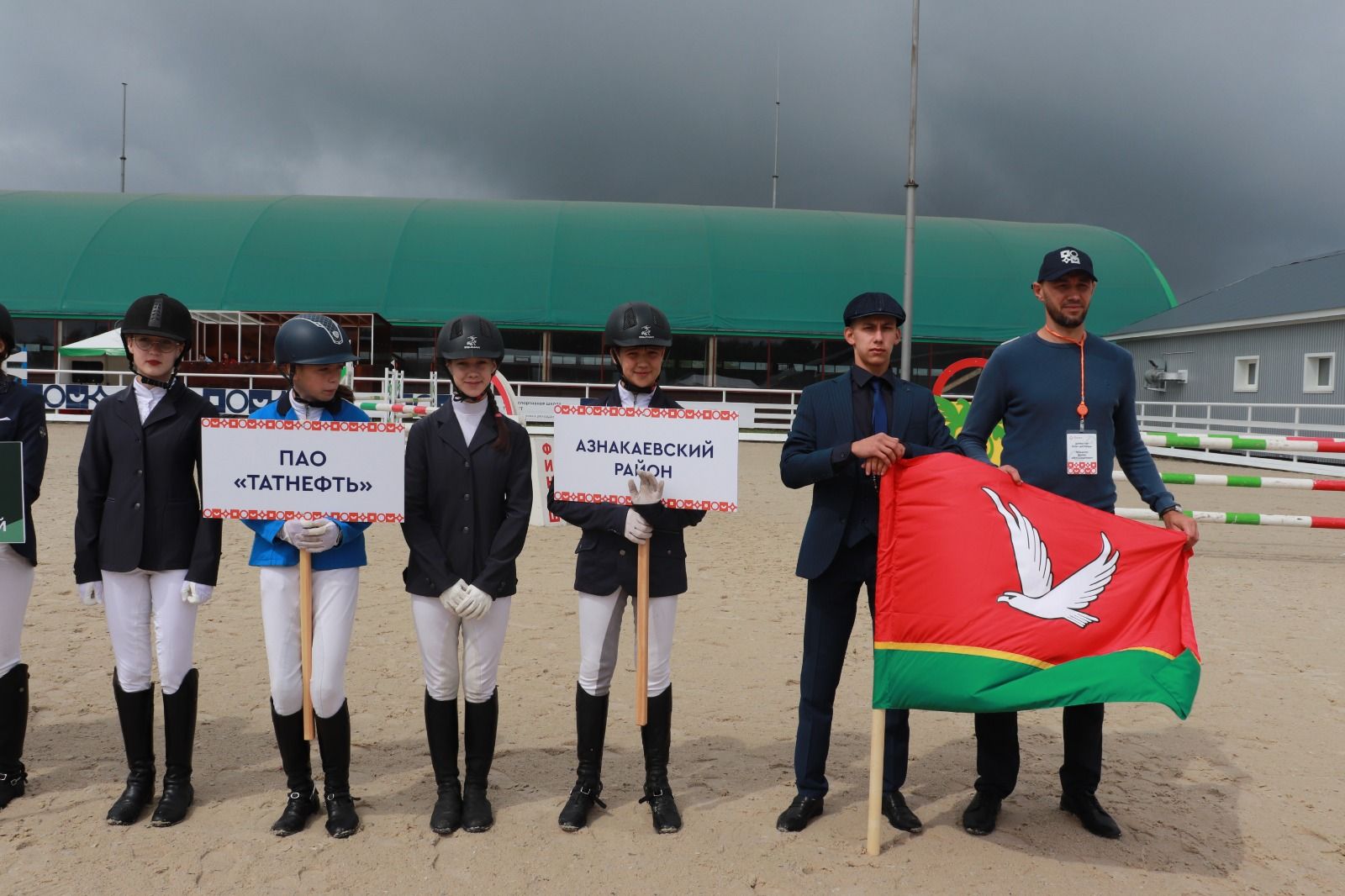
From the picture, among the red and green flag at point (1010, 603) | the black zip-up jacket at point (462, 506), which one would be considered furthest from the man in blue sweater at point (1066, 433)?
the black zip-up jacket at point (462, 506)

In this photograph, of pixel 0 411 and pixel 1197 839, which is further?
pixel 0 411

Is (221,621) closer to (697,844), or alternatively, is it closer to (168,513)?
(168,513)

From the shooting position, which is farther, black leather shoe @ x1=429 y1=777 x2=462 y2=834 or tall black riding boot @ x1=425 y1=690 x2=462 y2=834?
tall black riding boot @ x1=425 y1=690 x2=462 y2=834

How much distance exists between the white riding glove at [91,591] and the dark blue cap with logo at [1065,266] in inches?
151

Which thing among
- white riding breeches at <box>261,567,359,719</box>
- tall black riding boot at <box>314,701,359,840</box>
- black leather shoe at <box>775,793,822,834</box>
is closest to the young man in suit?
black leather shoe at <box>775,793,822,834</box>

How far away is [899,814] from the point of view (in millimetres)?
3432

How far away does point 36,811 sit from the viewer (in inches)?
136

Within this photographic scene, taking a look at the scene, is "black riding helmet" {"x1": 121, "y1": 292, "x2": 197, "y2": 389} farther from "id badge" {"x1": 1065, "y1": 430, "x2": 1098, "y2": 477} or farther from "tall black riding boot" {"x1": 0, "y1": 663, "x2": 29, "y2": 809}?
"id badge" {"x1": 1065, "y1": 430, "x2": 1098, "y2": 477}

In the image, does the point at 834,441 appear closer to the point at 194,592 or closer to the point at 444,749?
the point at 444,749

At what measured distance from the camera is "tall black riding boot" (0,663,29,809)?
3.57 meters

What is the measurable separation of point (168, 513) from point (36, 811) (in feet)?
4.29

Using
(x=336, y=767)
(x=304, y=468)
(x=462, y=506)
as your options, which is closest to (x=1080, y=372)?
(x=462, y=506)

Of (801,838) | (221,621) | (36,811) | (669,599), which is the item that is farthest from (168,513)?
(221,621)

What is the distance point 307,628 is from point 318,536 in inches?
14.3
